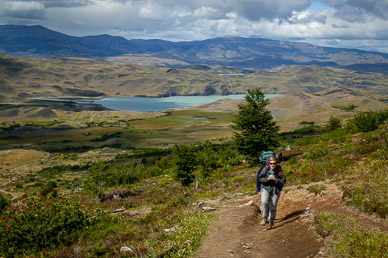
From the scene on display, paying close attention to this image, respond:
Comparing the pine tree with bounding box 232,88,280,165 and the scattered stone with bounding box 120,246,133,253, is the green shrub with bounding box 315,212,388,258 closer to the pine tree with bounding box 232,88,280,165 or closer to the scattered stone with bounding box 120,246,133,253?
the scattered stone with bounding box 120,246,133,253

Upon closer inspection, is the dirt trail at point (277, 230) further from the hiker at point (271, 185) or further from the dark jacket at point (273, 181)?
the dark jacket at point (273, 181)

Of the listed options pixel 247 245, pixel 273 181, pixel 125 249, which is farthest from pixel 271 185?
pixel 125 249

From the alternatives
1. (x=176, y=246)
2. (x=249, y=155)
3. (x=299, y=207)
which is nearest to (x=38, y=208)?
(x=176, y=246)

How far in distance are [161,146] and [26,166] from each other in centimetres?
6592

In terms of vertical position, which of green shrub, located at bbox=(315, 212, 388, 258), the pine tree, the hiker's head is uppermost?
the hiker's head

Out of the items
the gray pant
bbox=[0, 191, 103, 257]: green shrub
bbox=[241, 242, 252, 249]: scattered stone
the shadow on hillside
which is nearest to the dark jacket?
the gray pant

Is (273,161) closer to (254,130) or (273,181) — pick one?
(273,181)

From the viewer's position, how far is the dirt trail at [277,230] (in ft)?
32.2

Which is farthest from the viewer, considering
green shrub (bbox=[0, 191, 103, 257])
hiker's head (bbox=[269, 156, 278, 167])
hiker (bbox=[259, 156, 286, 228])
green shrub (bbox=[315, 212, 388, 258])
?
green shrub (bbox=[0, 191, 103, 257])

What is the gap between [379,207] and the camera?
1041 centimetres

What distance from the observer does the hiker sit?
11844 millimetres

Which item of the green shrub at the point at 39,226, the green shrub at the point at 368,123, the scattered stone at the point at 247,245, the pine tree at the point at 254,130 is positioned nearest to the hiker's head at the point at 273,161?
the scattered stone at the point at 247,245

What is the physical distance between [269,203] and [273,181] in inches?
40.0

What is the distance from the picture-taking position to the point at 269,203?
40.7 ft
